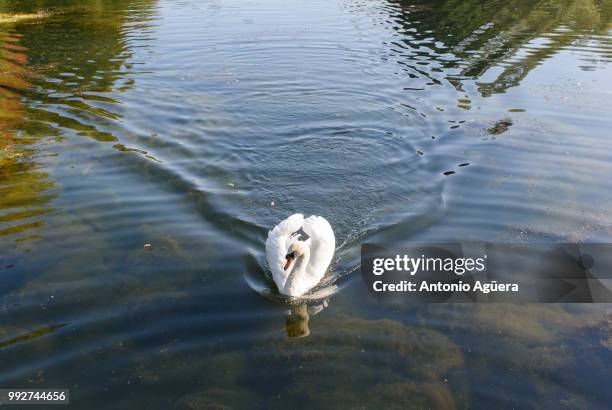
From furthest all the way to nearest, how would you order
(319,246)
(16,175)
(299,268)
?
(16,175) < (319,246) < (299,268)

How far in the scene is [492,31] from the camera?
83.4 ft

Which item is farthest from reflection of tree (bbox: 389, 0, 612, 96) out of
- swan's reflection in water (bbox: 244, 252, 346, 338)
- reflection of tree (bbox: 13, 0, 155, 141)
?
swan's reflection in water (bbox: 244, 252, 346, 338)

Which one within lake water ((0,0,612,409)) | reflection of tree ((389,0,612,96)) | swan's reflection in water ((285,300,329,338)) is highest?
reflection of tree ((389,0,612,96))

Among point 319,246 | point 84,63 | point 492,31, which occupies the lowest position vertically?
point 319,246

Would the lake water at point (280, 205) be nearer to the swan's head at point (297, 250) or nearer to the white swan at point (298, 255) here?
the white swan at point (298, 255)

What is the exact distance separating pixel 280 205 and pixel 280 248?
263 centimetres

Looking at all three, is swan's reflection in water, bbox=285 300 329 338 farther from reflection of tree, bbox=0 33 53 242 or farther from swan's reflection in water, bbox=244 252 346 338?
reflection of tree, bbox=0 33 53 242

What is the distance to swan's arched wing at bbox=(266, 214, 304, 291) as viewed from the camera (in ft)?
27.8

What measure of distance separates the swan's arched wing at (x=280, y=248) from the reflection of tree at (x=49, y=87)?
4.74m

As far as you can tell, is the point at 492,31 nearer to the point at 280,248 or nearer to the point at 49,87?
the point at 49,87

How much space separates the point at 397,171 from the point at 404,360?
580 centimetres

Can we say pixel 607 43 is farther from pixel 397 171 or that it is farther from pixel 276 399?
pixel 276 399

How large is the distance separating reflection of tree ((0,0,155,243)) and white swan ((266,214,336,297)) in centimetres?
485

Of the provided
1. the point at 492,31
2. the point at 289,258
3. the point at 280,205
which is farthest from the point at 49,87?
the point at 492,31
